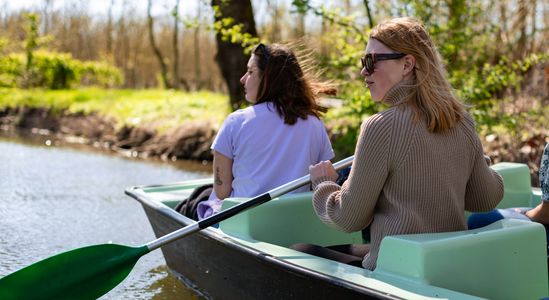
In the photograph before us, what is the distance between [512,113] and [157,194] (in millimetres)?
4083

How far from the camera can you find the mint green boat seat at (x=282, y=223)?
12.4ft

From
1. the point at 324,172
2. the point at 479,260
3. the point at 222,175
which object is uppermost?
the point at 324,172

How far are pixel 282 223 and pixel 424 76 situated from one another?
1.27 metres

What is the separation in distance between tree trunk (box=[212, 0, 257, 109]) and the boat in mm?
6449

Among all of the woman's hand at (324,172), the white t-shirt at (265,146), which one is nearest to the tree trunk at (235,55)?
the white t-shirt at (265,146)

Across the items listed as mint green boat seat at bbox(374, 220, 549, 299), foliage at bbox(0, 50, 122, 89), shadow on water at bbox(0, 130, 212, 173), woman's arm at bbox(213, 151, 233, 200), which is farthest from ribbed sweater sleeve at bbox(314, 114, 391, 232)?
foliage at bbox(0, 50, 122, 89)

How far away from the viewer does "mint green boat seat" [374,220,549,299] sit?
2820 mm

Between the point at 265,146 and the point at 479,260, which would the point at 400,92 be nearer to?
the point at 479,260

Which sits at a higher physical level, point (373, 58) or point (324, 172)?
point (373, 58)

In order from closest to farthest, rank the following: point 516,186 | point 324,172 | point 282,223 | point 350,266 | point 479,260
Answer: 1. point 479,260
2. point 350,266
3. point 324,172
4. point 282,223
5. point 516,186

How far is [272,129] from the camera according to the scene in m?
3.99

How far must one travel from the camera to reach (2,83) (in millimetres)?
17297

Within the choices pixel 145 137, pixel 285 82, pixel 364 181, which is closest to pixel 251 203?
pixel 285 82

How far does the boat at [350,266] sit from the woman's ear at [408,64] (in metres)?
0.57
